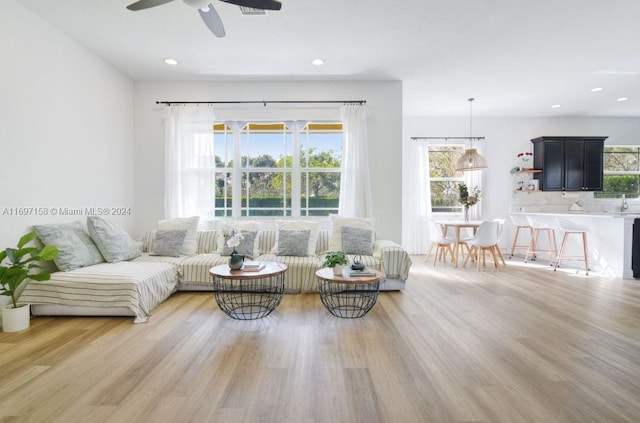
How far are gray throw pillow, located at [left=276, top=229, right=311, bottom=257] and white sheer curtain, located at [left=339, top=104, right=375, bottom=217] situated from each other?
0.83 metres

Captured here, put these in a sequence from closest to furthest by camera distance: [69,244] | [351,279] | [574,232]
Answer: [351,279] → [69,244] → [574,232]

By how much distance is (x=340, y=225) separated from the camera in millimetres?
4332

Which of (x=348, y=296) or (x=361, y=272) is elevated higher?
(x=361, y=272)

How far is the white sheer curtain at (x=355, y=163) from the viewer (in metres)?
4.57

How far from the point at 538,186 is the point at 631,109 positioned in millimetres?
2133

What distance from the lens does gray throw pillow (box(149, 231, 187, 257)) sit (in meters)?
4.02

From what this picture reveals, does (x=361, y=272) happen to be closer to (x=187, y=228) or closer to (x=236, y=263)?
(x=236, y=263)

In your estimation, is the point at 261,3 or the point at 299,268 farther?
the point at 299,268

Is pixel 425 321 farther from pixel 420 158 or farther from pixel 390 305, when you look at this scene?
pixel 420 158

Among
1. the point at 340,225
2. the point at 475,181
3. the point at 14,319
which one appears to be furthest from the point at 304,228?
the point at 475,181

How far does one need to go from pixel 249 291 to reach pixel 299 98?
302cm

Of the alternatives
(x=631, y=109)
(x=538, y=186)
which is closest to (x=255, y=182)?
(x=538, y=186)

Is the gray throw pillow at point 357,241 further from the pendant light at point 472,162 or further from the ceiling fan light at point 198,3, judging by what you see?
the ceiling fan light at point 198,3

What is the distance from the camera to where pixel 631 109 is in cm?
604
